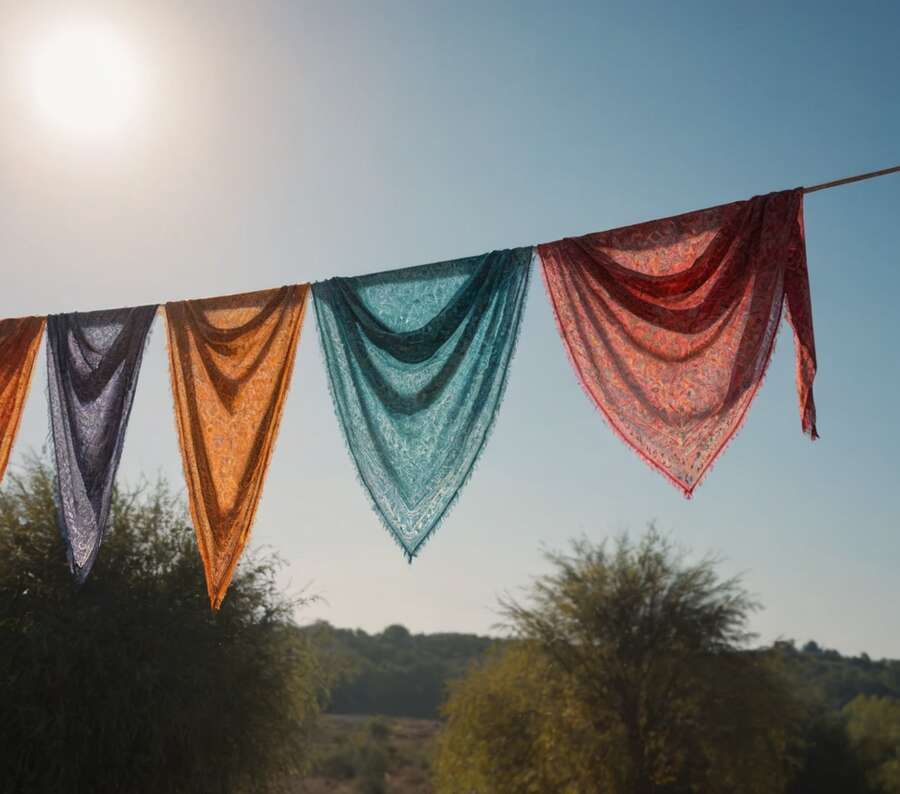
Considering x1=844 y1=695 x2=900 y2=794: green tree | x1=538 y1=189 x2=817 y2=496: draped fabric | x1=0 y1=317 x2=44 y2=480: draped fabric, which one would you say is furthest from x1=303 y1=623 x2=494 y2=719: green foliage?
x1=538 y1=189 x2=817 y2=496: draped fabric

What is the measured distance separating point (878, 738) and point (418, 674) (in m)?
21.7

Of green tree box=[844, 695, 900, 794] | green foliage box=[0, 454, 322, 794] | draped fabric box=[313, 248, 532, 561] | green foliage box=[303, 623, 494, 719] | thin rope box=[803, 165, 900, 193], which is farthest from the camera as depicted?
green foliage box=[303, 623, 494, 719]

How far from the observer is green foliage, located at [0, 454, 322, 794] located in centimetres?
1035

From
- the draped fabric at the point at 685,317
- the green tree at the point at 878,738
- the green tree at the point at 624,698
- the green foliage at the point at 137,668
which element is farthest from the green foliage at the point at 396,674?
the draped fabric at the point at 685,317

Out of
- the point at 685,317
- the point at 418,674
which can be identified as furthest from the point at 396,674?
the point at 685,317

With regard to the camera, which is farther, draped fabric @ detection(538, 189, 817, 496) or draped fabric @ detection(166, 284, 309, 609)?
draped fabric @ detection(166, 284, 309, 609)

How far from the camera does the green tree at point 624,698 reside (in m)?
17.3

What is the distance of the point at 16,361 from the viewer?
640cm

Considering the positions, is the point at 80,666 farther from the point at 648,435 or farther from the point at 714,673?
the point at 714,673

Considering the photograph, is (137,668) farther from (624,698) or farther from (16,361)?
(624,698)

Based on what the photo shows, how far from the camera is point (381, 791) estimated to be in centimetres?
2833

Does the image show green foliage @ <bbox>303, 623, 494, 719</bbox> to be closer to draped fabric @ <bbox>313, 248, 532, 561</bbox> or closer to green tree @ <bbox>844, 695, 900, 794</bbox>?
green tree @ <bbox>844, 695, 900, 794</bbox>

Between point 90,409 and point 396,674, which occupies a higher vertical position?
point 90,409

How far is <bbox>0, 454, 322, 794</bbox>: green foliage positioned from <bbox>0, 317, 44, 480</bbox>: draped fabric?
4.17m
